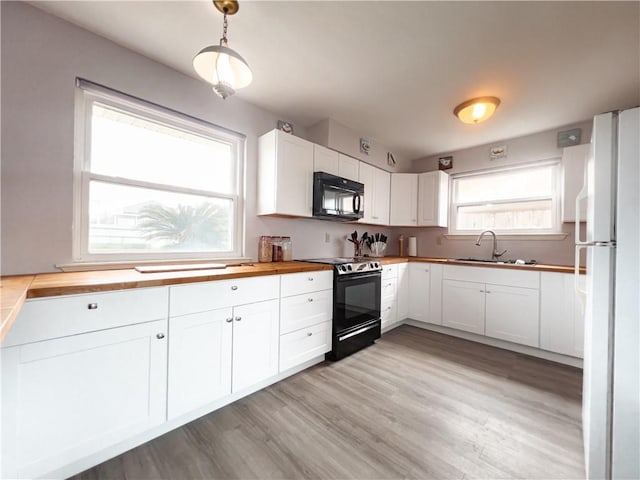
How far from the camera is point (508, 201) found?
3.35 meters

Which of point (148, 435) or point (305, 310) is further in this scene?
point (305, 310)

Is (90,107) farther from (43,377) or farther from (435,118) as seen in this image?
(435,118)

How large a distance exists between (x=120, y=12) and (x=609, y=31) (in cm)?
305

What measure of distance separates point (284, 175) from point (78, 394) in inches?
79.2

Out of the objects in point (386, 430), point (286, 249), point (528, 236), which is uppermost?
point (528, 236)

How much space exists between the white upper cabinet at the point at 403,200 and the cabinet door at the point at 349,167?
34.3 inches

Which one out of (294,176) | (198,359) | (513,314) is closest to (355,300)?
(294,176)

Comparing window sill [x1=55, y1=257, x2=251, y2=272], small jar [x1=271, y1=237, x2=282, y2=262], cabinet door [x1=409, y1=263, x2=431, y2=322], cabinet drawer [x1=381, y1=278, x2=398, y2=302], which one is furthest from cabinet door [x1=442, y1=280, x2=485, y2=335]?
window sill [x1=55, y1=257, x2=251, y2=272]

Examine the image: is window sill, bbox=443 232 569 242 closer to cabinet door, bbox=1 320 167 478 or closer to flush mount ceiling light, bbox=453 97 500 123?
flush mount ceiling light, bbox=453 97 500 123

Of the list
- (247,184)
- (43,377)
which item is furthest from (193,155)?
(43,377)

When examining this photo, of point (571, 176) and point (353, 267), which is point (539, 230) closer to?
point (571, 176)

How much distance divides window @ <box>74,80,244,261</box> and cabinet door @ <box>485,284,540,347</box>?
2792 mm

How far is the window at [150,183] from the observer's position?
1.77m

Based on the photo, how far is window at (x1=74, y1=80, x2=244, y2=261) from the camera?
69.7 inches
